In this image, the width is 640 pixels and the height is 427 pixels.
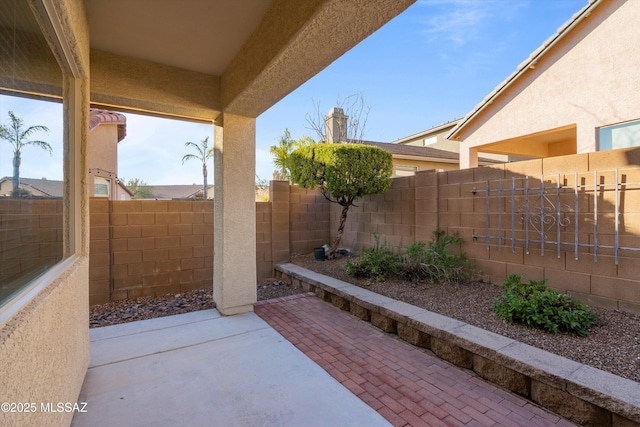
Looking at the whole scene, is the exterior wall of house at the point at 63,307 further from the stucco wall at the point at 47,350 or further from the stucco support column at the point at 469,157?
the stucco support column at the point at 469,157

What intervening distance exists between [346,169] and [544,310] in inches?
145

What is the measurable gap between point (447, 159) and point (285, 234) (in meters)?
8.65

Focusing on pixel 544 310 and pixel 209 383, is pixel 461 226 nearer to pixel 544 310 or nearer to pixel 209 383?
pixel 544 310

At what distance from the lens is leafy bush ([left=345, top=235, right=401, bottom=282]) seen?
17.5 feet

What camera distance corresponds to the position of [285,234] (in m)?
7.08

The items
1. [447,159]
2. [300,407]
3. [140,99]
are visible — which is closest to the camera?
[300,407]

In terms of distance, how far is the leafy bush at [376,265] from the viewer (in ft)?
17.5

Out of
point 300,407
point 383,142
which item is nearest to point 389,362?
point 300,407

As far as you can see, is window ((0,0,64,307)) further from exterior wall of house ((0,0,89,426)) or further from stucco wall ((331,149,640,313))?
stucco wall ((331,149,640,313))

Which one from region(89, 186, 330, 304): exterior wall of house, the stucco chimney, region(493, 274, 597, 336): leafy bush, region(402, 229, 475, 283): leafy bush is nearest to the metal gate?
region(402, 229, 475, 283): leafy bush

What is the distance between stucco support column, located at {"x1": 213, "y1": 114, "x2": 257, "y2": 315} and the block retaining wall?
177cm

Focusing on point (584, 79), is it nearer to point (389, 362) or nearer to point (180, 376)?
point (389, 362)

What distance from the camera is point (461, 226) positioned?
4973mm

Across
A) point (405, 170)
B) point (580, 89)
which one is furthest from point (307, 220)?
point (405, 170)
